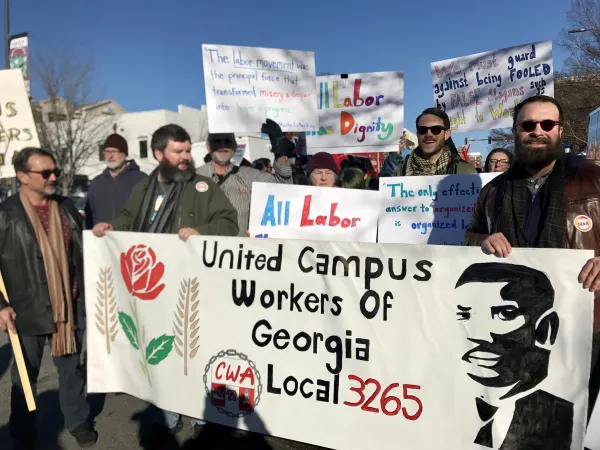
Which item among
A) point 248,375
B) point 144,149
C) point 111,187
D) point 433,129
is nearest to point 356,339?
point 248,375

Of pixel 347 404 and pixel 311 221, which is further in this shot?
pixel 311 221

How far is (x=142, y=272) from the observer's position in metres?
3.06

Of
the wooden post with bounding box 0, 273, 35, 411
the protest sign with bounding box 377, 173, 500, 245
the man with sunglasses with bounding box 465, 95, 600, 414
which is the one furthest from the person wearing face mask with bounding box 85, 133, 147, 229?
the man with sunglasses with bounding box 465, 95, 600, 414

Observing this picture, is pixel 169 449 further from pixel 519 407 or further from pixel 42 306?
pixel 519 407

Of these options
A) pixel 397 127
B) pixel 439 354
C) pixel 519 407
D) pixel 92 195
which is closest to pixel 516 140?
pixel 439 354

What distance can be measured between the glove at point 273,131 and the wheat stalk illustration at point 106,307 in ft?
→ 7.46

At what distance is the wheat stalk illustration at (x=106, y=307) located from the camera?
320 cm

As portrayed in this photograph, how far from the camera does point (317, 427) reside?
2.54 meters

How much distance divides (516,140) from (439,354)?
1139 millimetres

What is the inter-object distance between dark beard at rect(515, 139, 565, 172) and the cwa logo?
1803 millimetres

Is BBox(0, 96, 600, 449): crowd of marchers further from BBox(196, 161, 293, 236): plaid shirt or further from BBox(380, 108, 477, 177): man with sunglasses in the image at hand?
BBox(196, 161, 293, 236): plaid shirt

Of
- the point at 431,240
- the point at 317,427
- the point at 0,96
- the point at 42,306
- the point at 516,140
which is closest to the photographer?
the point at 516,140

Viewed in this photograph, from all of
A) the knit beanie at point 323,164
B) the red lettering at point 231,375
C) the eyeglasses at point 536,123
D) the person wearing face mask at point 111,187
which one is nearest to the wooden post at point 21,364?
the red lettering at point 231,375

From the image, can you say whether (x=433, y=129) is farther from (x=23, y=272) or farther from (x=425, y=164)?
(x=23, y=272)
